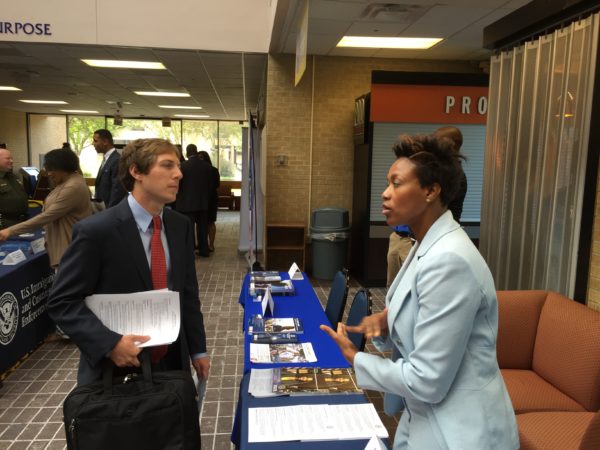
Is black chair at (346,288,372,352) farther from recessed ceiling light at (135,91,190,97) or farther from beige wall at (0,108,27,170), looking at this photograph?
beige wall at (0,108,27,170)

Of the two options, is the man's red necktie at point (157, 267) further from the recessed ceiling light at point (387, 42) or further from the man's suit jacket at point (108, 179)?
the recessed ceiling light at point (387, 42)

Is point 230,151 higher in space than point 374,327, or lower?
higher

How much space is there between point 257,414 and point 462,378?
78cm

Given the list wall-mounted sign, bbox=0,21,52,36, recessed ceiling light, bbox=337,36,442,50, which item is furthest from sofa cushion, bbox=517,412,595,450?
wall-mounted sign, bbox=0,21,52,36

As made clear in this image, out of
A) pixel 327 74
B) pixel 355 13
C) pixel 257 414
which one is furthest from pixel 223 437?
pixel 327 74

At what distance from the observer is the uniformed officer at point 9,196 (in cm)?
437

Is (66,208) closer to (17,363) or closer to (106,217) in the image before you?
(17,363)

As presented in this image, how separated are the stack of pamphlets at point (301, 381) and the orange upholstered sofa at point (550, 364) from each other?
0.92 m

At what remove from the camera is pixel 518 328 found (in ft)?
9.31

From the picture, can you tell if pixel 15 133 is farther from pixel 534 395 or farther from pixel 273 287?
pixel 534 395

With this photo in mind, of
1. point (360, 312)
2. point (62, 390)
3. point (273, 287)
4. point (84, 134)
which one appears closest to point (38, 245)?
point (62, 390)

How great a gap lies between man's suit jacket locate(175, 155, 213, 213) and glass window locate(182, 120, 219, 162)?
9.95m

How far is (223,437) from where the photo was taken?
288 cm

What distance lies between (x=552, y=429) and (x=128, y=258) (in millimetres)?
2012
